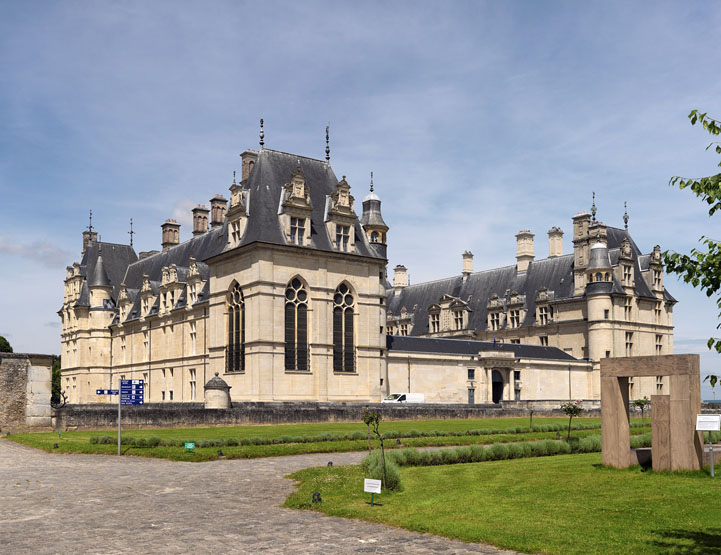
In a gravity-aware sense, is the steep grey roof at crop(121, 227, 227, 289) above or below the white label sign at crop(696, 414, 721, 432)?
above

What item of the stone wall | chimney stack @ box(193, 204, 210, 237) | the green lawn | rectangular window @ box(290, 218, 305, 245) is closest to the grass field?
the stone wall

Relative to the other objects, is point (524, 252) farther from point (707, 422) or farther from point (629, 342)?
point (707, 422)

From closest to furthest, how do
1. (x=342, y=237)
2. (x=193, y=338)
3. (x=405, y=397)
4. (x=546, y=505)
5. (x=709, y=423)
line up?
(x=546, y=505) < (x=709, y=423) < (x=342, y=237) < (x=405, y=397) < (x=193, y=338)

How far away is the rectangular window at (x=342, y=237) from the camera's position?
183 ft

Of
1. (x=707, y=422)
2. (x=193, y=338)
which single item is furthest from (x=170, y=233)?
(x=707, y=422)

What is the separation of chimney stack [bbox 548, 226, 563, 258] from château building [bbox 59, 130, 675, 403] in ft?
0.49

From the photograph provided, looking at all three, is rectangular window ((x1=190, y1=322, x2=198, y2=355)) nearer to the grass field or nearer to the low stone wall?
the low stone wall

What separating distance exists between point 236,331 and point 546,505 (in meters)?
41.2

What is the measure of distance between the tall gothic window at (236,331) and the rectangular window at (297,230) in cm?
523

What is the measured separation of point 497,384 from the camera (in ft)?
227

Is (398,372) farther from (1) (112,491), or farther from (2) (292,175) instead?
(1) (112,491)

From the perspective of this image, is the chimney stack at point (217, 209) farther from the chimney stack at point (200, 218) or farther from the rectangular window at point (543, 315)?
the rectangular window at point (543, 315)

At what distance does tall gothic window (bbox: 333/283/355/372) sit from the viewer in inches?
2163

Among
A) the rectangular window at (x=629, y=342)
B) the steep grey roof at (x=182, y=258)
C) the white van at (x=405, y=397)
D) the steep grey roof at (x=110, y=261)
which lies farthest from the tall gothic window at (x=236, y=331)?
the rectangular window at (x=629, y=342)
